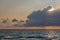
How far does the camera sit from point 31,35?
7.10 feet

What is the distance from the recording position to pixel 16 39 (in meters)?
2.18

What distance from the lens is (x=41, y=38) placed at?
218cm

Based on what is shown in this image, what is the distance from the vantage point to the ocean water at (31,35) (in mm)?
2162

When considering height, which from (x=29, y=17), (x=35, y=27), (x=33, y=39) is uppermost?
(x=29, y=17)

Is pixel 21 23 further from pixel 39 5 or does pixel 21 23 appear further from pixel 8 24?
pixel 39 5

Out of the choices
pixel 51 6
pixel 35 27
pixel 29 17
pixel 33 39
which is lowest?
pixel 33 39

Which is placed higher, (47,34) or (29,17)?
(29,17)

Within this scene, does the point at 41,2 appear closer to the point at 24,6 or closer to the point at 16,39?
the point at 24,6

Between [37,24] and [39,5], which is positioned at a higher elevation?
[39,5]

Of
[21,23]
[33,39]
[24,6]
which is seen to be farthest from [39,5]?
[33,39]

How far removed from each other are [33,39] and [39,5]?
0.54m

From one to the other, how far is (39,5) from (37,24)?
0.99ft

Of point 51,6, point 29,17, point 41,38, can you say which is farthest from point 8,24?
point 51,6

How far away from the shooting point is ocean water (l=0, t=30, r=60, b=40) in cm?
216
